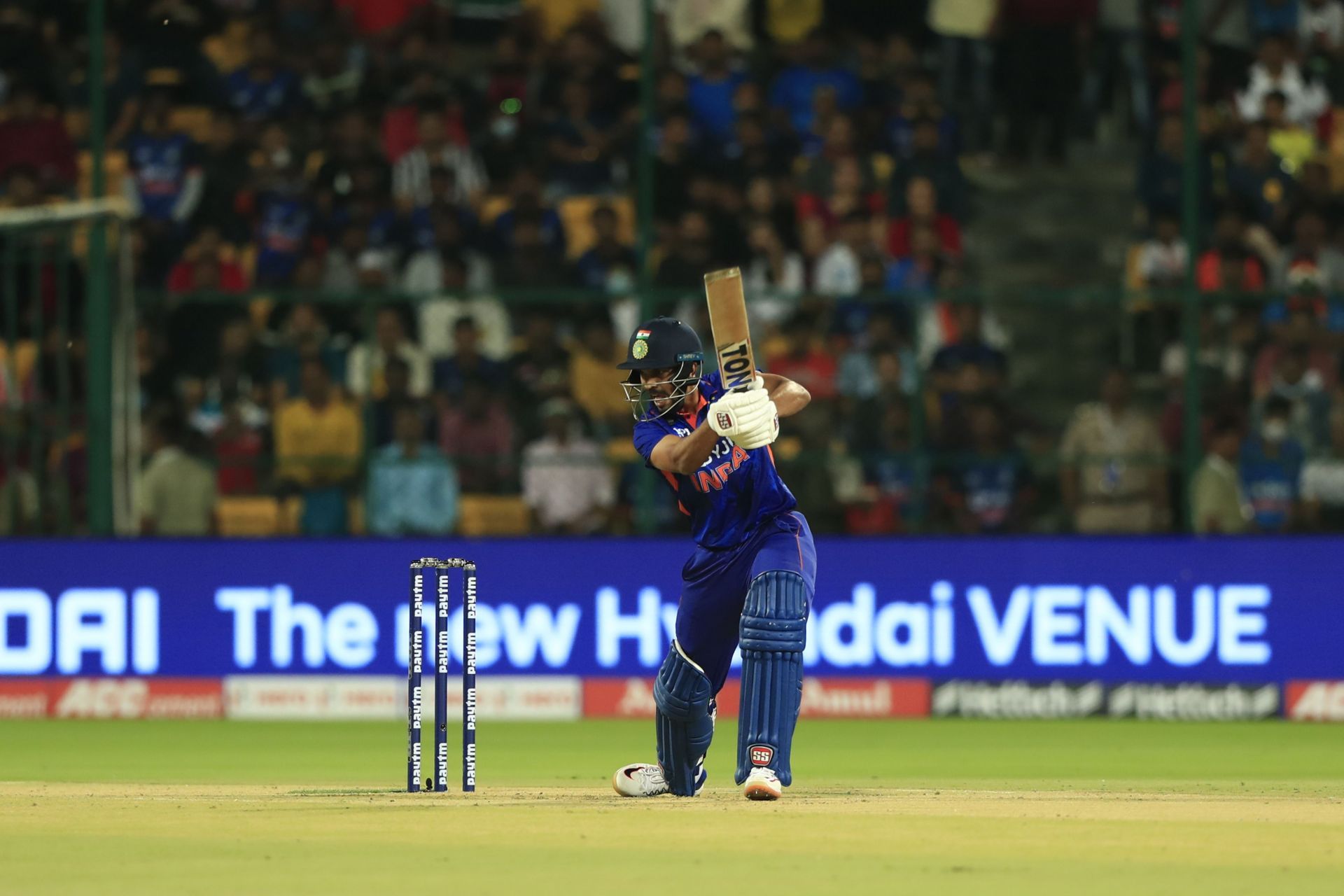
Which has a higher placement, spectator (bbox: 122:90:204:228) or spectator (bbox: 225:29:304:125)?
spectator (bbox: 225:29:304:125)

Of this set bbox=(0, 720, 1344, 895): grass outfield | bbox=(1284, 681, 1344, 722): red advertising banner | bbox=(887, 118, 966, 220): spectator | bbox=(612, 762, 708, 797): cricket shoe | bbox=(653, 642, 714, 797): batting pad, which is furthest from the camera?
bbox=(887, 118, 966, 220): spectator

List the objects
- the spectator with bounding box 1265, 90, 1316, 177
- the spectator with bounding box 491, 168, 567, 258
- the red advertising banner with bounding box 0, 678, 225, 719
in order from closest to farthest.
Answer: the red advertising banner with bounding box 0, 678, 225, 719
the spectator with bounding box 491, 168, 567, 258
the spectator with bounding box 1265, 90, 1316, 177

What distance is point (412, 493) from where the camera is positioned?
48.0 feet

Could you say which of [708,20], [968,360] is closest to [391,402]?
[968,360]

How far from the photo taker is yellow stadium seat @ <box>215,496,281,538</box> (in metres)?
14.8

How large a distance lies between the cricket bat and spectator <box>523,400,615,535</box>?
A: 20.5ft

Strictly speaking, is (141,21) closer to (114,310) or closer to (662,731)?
(114,310)

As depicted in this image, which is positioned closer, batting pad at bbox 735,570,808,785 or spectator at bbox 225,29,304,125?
batting pad at bbox 735,570,808,785

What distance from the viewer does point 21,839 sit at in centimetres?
741

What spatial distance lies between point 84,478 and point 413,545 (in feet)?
7.34

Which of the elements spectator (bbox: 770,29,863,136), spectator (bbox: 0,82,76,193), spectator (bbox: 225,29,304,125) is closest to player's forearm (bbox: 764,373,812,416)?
spectator (bbox: 770,29,863,136)

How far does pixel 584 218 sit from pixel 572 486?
3109 millimetres

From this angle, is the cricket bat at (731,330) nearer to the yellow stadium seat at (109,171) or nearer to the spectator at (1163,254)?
the spectator at (1163,254)

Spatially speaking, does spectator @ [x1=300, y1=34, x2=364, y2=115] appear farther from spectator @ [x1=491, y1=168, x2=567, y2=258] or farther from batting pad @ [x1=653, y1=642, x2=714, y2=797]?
batting pad @ [x1=653, y1=642, x2=714, y2=797]
